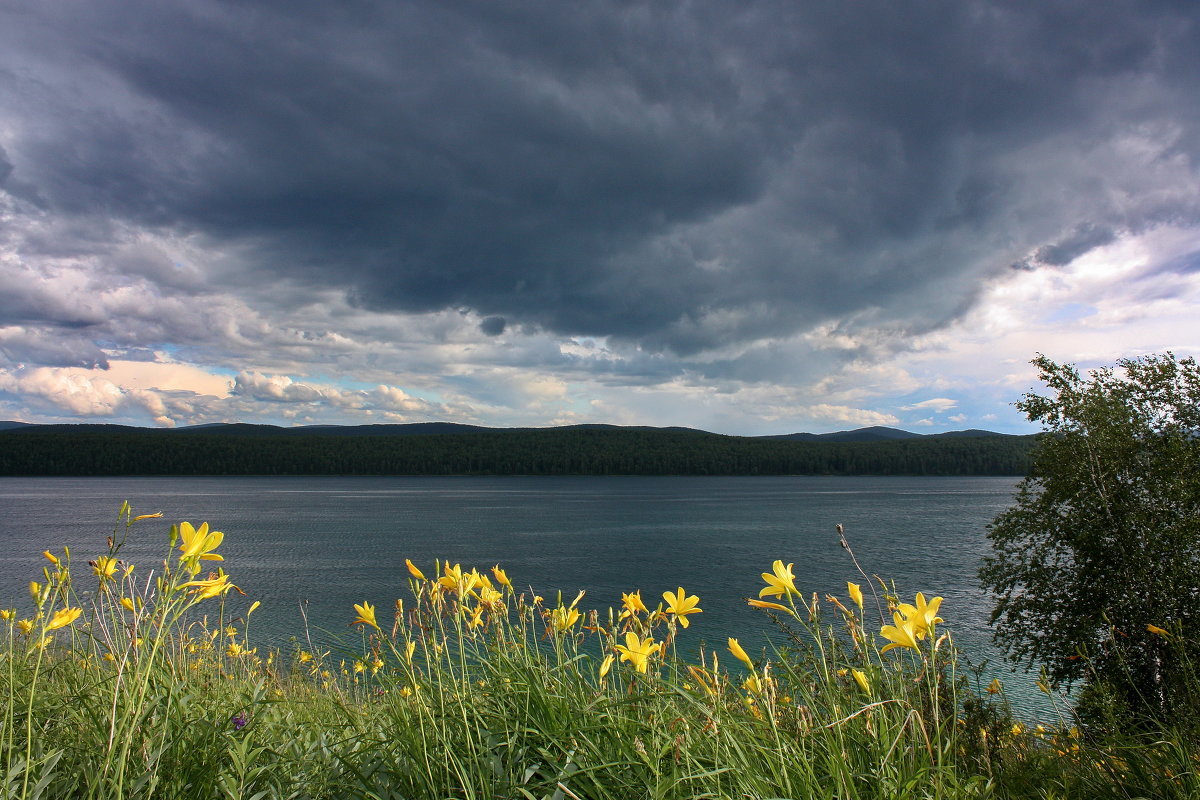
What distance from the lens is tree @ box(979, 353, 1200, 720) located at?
13148 mm

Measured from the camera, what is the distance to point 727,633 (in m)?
22.8

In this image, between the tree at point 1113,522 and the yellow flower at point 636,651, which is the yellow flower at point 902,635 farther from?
the tree at point 1113,522

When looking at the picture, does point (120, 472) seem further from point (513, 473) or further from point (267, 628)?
point (267, 628)

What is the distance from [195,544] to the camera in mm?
2266

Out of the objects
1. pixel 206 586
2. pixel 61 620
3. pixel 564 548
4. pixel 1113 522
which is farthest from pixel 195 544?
pixel 564 548

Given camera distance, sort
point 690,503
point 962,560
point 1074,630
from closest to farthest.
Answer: point 1074,630 < point 962,560 < point 690,503

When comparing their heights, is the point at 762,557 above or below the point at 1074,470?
below

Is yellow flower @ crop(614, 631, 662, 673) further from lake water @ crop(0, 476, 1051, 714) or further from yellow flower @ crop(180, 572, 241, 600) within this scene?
lake water @ crop(0, 476, 1051, 714)

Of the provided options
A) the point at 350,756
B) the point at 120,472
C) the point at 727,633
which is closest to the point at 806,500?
the point at 727,633

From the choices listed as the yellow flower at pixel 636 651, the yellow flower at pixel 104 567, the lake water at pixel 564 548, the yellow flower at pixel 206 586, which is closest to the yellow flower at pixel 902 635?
the yellow flower at pixel 636 651

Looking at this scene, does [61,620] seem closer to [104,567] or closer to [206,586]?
[104,567]

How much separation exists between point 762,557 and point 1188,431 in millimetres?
28963

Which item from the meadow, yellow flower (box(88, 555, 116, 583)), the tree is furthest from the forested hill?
yellow flower (box(88, 555, 116, 583))

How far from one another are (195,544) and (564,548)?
Result: 46039 mm
